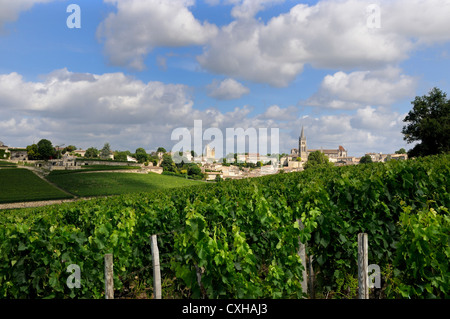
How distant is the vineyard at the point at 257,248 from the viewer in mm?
4770

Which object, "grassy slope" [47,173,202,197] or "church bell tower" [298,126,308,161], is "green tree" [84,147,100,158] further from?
"church bell tower" [298,126,308,161]

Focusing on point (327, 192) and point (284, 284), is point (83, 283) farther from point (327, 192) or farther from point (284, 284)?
point (327, 192)

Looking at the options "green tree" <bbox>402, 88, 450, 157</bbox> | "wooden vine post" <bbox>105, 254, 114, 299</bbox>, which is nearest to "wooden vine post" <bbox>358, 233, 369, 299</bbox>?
"wooden vine post" <bbox>105, 254, 114, 299</bbox>

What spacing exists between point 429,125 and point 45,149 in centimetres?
10203

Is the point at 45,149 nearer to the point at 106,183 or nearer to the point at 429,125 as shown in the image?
the point at 106,183

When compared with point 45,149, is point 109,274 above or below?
below

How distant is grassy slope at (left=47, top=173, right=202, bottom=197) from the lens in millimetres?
56469

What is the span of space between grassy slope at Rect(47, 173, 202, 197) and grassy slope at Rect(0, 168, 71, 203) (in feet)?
11.5

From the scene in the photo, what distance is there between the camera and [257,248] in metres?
6.36

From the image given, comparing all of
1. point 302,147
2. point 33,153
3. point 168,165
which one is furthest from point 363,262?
point 302,147

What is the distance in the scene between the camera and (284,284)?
5.62 meters

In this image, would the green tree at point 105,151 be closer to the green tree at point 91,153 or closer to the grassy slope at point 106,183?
the green tree at point 91,153
